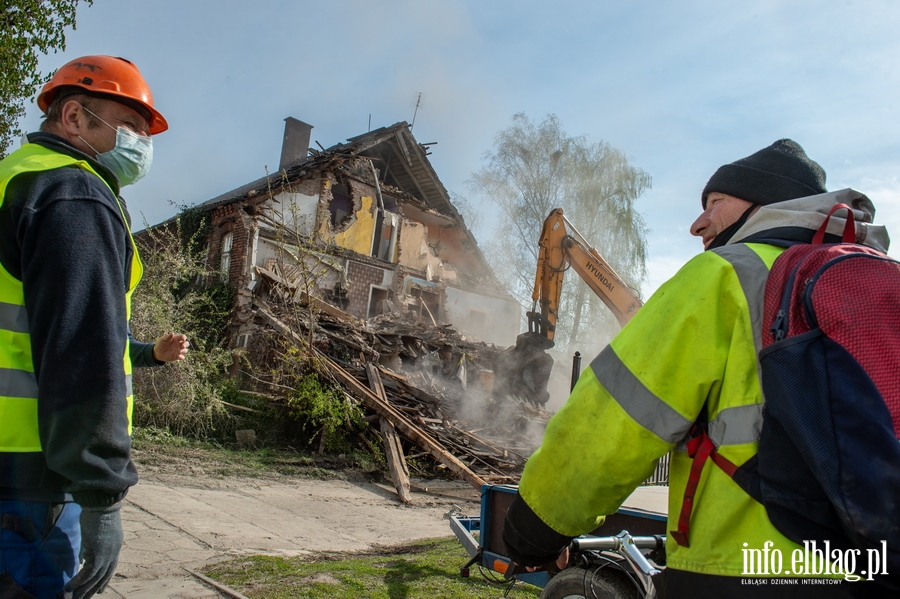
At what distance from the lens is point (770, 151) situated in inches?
67.7

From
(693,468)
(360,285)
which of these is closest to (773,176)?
(693,468)

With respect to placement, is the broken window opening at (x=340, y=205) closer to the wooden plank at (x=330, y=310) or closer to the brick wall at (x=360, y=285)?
the brick wall at (x=360, y=285)

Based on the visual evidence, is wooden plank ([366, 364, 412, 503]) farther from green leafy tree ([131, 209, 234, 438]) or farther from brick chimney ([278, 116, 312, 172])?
brick chimney ([278, 116, 312, 172])

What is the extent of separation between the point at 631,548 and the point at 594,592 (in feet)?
1.88

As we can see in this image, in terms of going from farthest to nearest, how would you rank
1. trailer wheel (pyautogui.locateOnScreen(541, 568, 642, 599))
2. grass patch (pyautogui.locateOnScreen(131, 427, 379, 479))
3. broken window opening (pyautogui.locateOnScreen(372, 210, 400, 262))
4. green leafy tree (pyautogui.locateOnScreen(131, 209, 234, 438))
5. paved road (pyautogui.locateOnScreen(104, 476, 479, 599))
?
broken window opening (pyautogui.locateOnScreen(372, 210, 400, 262)), green leafy tree (pyautogui.locateOnScreen(131, 209, 234, 438)), grass patch (pyautogui.locateOnScreen(131, 427, 379, 479)), paved road (pyautogui.locateOnScreen(104, 476, 479, 599)), trailer wheel (pyautogui.locateOnScreen(541, 568, 642, 599))

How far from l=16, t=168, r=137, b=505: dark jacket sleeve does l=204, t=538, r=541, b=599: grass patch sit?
117 inches

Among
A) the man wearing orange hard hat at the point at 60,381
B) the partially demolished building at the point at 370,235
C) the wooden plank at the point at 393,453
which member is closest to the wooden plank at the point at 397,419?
the wooden plank at the point at 393,453

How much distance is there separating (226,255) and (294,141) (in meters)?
8.00

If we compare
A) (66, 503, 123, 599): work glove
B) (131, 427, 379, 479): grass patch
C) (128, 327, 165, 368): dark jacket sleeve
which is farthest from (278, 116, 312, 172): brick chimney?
(66, 503, 123, 599): work glove

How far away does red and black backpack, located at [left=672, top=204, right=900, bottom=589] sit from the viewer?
1043 mm

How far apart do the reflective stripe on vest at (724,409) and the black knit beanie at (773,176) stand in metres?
0.35

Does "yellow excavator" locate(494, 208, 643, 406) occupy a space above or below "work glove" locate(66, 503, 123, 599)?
above

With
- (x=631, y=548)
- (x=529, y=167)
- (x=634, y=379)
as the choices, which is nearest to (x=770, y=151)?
(x=634, y=379)

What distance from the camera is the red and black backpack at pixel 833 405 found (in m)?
1.04
